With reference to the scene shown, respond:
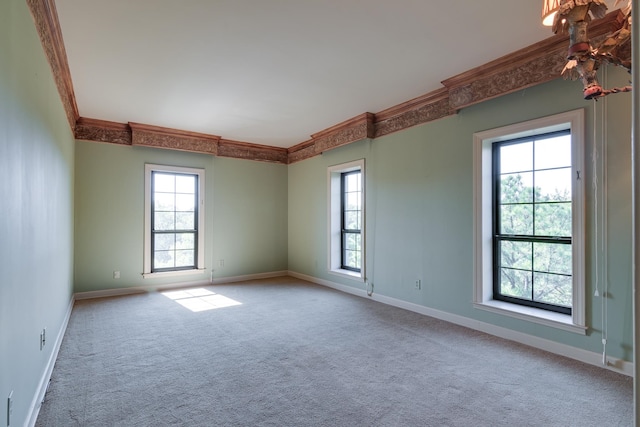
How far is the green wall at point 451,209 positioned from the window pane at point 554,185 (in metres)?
0.30

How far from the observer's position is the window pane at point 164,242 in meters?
5.78

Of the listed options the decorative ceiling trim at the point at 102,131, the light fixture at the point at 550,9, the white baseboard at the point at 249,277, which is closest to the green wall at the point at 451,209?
the white baseboard at the point at 249,277

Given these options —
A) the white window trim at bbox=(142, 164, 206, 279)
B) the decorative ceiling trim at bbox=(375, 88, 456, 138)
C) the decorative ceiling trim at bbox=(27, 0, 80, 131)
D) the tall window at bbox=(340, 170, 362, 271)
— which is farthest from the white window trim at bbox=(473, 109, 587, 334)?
the white window trim at bbox=(142, 164, 206, 279)

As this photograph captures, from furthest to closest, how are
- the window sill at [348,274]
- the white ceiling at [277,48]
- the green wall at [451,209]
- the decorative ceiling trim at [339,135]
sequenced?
the window sill at [348,274]
the decorative ceiling trim at [339,135]
the green wall at [451,209]
the white ceiling at [277,48]

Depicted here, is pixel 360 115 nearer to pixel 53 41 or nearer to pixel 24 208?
pixel 53 41

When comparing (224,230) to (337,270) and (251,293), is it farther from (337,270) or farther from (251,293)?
(337,270)

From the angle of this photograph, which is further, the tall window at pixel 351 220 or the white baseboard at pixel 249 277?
the white baseboard at pixel 249 277

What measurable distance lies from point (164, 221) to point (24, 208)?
408 centimetres

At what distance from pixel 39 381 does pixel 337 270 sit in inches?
Result: 168

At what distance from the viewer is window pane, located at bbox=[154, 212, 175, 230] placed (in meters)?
5.78

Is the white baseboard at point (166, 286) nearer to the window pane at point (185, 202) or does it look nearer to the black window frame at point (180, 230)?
the black window frame at point (180, 230)

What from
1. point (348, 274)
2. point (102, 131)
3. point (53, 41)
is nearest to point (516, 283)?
point (348, 274)

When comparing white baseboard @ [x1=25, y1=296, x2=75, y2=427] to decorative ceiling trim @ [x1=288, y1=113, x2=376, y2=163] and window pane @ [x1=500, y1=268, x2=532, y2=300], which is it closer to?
window pane @ [x1=500, y1=268, x2=532, y2=300]

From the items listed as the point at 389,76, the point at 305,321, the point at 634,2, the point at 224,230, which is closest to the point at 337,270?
the point at 305,321
